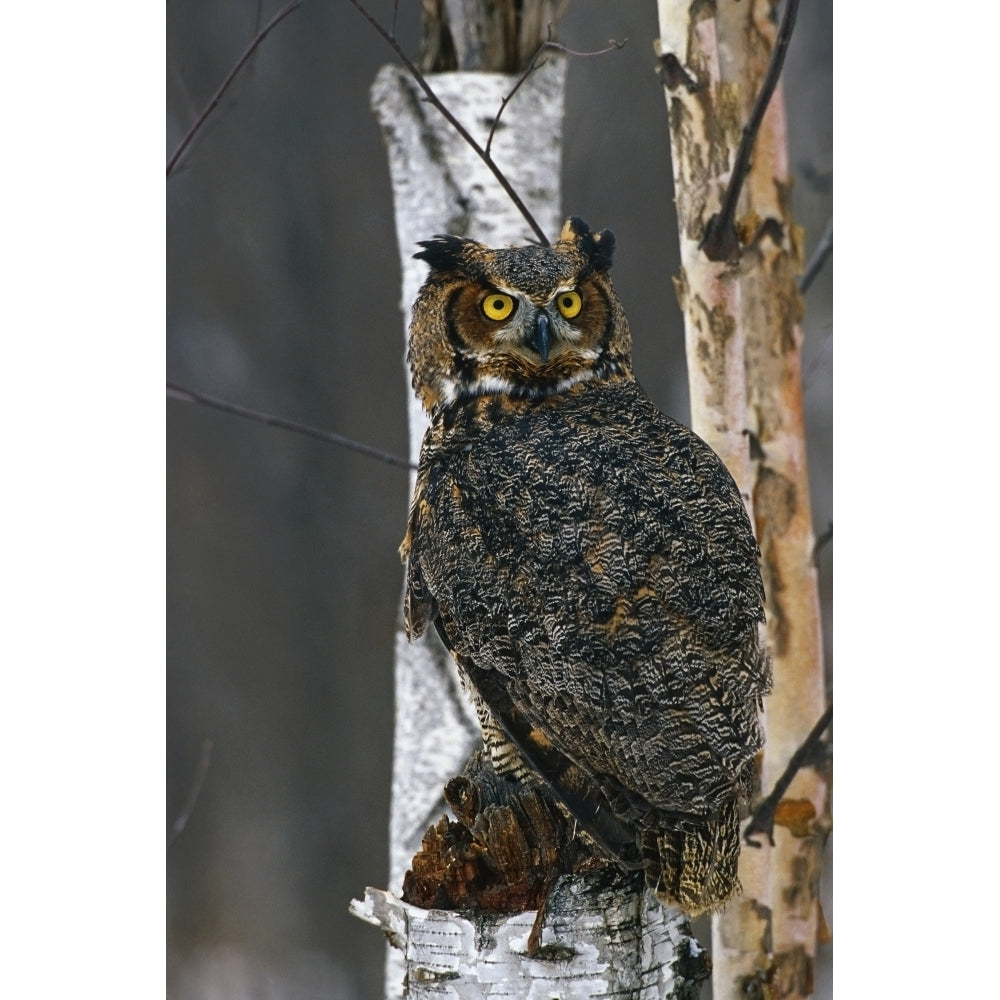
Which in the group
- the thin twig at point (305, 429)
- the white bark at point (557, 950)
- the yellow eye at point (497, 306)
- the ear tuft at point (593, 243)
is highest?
the ear tuft at point (593, 243)

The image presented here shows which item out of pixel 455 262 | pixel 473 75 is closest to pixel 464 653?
pixel 455 262

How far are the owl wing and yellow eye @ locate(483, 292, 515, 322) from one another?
137 millimetres

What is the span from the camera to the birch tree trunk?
2.15 m

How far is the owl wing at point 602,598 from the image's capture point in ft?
6.27

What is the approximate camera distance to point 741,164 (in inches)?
84.8

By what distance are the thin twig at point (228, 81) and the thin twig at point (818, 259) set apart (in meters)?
0.93

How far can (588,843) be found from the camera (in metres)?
1.95

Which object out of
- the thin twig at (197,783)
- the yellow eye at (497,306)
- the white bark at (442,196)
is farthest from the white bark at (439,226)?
the thin twig at (197,783)

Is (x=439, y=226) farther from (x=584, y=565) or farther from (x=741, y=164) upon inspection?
(x=584, y=565)

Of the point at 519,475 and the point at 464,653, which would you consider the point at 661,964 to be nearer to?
the point at 464,653

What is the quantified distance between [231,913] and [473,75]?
1458 mm

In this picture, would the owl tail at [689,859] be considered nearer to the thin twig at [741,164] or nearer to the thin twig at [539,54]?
the thin twig at [741,164]

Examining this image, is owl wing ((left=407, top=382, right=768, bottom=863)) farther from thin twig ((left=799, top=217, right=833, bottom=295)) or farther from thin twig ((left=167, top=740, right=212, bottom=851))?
thin twig ((left=167, top=740, right=212, bottom=851))

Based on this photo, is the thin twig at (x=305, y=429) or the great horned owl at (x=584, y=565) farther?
the thin twig at (x=305, y=429)
